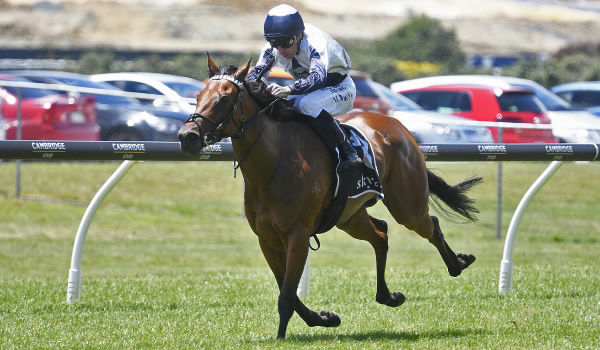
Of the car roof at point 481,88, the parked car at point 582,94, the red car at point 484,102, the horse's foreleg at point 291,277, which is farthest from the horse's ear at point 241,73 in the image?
the parked car at point 582,94

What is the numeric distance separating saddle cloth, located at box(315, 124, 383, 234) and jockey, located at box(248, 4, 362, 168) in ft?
Result: 0.32

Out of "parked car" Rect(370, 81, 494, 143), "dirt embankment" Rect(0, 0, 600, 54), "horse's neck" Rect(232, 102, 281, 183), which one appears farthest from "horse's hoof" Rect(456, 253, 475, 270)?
"dirt embankment" Rect(0, 0, 600, 54)

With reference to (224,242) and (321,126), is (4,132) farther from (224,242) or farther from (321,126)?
(321,126)

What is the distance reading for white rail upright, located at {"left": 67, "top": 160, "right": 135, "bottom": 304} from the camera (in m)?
7.30

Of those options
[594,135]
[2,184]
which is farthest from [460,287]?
[2,184]

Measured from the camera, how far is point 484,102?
18797 mm

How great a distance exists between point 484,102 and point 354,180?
41.3 ft

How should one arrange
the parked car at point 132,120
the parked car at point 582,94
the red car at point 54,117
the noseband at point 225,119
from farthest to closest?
1. the parked car at point 582,94
2. the parked car at point 132,120
3. the red car at point 54,117
4. the noseband at point 225,119

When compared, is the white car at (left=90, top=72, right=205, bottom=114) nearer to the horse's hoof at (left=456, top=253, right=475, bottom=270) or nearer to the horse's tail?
the horse's tail

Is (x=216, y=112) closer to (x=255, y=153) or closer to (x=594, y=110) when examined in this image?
(x=255, y=153)

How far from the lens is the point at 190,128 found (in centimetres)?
572

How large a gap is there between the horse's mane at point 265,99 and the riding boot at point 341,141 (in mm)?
199

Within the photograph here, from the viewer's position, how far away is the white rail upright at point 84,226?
23.9 feet

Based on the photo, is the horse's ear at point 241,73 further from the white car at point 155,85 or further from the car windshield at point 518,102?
the car windshield at point 518,102
